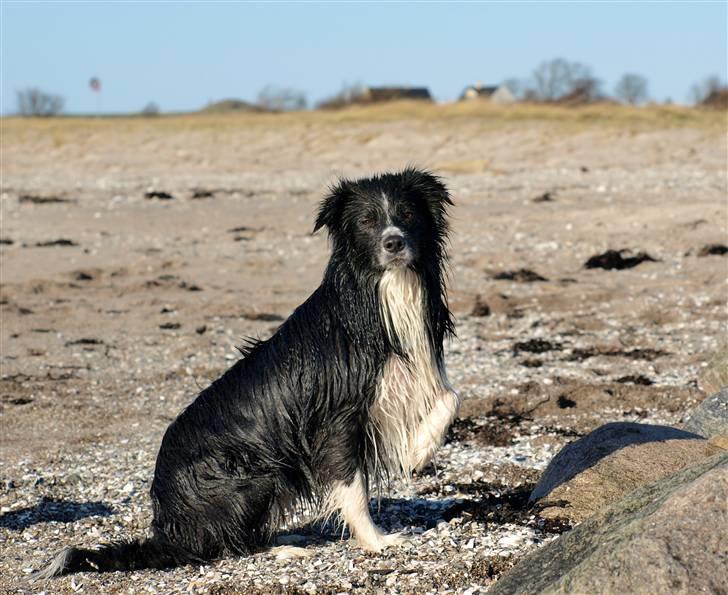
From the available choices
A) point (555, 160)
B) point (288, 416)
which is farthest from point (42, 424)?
point (555, 160)

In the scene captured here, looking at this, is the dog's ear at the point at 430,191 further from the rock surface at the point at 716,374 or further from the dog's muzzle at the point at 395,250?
the rock surface at the point at 716,374

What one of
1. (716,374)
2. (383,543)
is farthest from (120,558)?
(716,374)

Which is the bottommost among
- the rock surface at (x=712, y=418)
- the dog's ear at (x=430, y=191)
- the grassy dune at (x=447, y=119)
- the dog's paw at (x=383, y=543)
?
the dog's paw at (x=383, y=543)

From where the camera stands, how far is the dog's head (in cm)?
544

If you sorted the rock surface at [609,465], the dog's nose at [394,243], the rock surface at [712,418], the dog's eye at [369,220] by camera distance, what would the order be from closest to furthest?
the dog's nose at [394,243] < the dog's eye at [369,220] < the rock surface at [609,465] < the rock surface at [712,418]

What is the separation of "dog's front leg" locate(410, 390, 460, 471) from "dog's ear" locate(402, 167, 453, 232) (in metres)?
0.90

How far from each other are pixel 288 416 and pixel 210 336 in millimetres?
6585

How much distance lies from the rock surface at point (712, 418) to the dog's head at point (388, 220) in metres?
2.60

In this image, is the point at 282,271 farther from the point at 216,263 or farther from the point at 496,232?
the point at 496,232

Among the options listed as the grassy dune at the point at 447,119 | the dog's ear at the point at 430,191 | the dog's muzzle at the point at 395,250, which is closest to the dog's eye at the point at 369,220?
the dog's muzzle at the point at 395,250

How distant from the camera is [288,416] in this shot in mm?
5746

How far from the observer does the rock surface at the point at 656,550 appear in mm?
4066

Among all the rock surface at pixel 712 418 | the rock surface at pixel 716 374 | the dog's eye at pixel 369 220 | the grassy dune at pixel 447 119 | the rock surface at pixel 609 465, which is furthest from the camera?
the grassy dune at pixel 447 119

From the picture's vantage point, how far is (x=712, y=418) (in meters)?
7.30
